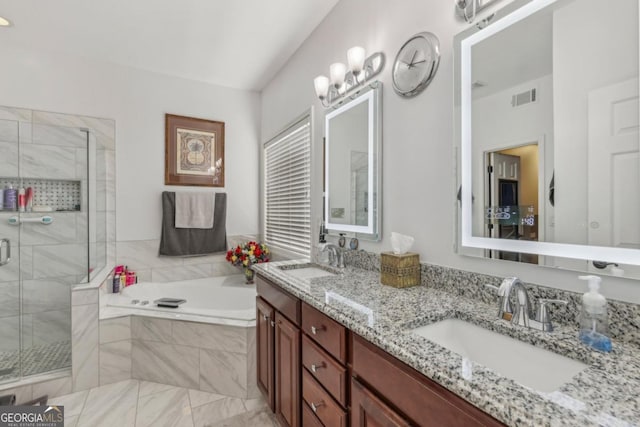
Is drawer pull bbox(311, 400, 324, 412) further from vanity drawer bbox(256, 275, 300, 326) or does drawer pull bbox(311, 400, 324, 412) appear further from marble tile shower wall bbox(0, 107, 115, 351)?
marble tile shower wall bbox(0, 107, 115, 351)

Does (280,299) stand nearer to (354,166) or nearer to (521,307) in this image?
(354,166)

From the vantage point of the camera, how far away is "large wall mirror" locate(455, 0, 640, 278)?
0.82 m

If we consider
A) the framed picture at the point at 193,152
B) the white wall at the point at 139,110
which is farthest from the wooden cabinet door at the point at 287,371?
the framed picture at the point at 193,152

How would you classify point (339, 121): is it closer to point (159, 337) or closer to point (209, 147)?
point (209, 147)

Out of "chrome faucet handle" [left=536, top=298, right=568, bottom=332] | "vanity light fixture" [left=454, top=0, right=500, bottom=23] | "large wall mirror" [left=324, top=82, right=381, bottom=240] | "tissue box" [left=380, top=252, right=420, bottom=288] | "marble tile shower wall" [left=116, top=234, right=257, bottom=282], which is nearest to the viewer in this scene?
"chrome faucet handle" [left=536, top=298, right=568, bottom=332]

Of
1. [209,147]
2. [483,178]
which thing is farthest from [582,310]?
[209,147]

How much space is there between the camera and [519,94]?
1053 mm

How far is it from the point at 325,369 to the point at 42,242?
260 centimetres

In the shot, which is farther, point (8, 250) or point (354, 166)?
point (8, 250)

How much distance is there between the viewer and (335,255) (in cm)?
198

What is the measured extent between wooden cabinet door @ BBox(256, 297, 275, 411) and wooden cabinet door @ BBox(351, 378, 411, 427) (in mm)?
809

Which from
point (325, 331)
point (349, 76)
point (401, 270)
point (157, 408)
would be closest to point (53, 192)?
point (157, 408)

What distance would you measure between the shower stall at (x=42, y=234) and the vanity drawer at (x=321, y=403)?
2026 mm

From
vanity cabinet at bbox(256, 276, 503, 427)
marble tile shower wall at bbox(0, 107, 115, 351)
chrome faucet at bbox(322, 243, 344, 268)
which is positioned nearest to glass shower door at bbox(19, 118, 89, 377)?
marble tile shower wall at bbox(0, 107, 115, 351)
